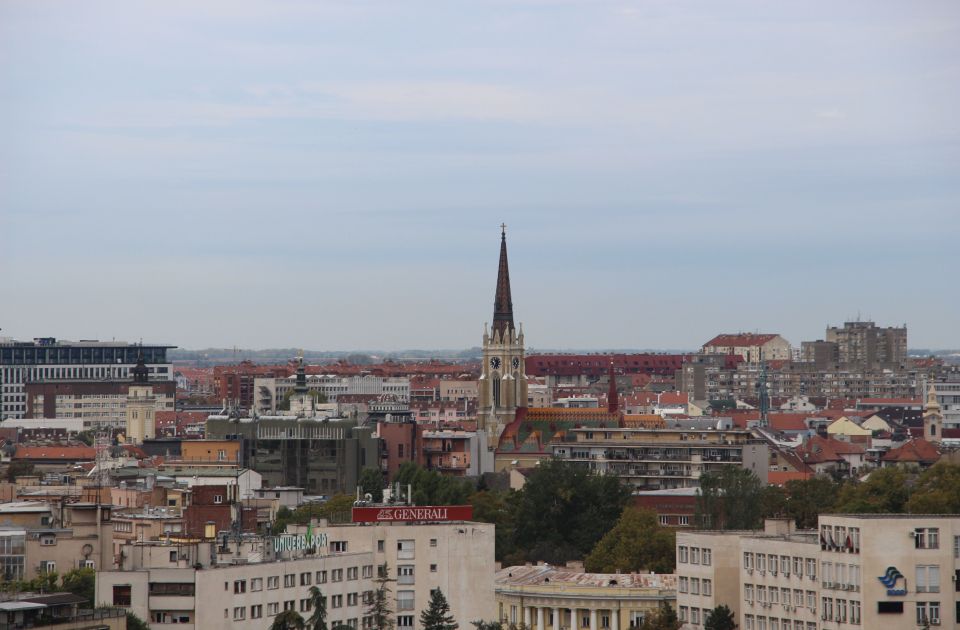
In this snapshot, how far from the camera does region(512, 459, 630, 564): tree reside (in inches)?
4791

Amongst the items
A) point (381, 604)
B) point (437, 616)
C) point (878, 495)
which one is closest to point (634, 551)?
point (878, 495)

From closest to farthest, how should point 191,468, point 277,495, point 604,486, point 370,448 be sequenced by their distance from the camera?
point 604,486, point 277,495, point 191,468, point 370,448

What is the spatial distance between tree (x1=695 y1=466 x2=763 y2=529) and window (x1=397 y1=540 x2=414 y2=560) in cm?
3525

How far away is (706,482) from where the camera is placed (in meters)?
122

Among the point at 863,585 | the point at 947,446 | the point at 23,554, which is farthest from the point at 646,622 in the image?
the point at 947,446

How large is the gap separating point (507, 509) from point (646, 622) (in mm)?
48713

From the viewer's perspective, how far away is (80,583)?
77.1 metres

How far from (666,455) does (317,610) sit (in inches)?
3067

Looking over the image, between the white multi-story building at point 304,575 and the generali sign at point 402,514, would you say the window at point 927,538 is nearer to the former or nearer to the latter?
the white multi-story building at point 304,575

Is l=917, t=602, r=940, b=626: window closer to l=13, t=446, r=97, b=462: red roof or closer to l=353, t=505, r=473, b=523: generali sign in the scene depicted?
l=353, t=505, r=473, b=523: generali sign

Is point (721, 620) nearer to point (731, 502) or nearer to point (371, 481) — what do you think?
point (731, 502)

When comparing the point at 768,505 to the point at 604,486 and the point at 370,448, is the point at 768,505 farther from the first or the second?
the point at 370,448

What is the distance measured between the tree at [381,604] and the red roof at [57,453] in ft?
356

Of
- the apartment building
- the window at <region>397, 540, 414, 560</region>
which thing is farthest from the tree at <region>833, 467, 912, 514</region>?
the window at <region>397, 540, 414, 560</region>
